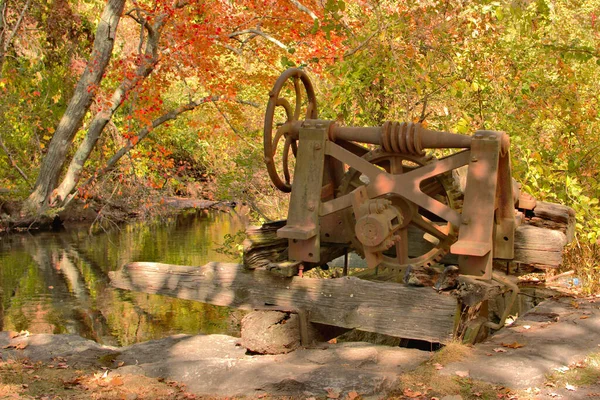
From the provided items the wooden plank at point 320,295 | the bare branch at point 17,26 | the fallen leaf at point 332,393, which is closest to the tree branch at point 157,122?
the bare branch at point 17,26

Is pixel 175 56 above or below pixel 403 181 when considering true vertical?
above

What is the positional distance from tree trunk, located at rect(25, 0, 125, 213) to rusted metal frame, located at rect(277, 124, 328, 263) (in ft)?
29.3

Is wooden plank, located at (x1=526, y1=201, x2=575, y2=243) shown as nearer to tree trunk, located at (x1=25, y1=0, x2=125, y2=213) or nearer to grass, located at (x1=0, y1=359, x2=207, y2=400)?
grass, located at (x1=0, y1=359, x2=207, y2=400)

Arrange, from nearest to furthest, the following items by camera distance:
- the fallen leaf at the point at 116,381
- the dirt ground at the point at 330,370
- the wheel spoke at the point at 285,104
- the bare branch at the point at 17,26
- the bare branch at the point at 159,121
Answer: the dirt ground at the point at 330,370 → the fallen leaf at the point at 116,381 → the wheel spoke at the point at 285,104 → the bare branch at the point at 17,26 → the bare branch at the point at 159,121

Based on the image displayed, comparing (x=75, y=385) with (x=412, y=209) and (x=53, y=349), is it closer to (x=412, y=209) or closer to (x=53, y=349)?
(x=53, y=349)

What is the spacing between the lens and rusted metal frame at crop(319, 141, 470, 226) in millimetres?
5125

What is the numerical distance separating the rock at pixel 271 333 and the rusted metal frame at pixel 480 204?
1.29 m

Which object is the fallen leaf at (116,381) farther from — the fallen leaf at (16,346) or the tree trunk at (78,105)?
the tree trunk at (78,105)

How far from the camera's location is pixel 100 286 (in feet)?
38.9

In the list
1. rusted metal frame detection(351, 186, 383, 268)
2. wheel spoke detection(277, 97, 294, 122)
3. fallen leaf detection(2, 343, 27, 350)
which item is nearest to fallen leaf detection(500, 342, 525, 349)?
rusted metal frame detection(351, 186, 383, 268)

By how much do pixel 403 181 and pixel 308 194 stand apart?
2.40 ft

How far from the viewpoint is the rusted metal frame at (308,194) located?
5.46m

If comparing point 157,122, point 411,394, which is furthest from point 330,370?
point 157,122

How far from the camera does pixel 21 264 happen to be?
43.6 ft
